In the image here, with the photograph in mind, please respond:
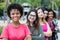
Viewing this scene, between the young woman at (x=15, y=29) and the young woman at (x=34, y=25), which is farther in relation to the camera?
the young woman at (x=34, y=25)

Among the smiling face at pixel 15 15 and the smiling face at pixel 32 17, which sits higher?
the smiling face at pixel 15 15

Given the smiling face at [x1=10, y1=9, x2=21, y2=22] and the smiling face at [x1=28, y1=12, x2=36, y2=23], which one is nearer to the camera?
the smiling face at [x1=10, y1=9, x2=21, y2=22]

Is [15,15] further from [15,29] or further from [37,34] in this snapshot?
[37,34]

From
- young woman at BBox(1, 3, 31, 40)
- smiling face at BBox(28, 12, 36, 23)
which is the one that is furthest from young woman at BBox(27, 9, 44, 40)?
young woman at BBox(1, 3, 31, 40)

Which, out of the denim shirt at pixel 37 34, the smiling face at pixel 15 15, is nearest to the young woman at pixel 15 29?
the smiling face at pixel 15 15

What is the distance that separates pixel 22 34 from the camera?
3.81 m

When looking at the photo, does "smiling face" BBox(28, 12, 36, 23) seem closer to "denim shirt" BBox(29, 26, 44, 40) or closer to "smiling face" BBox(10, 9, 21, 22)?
"denim shirt" BBox(29, 26, 44, 40)

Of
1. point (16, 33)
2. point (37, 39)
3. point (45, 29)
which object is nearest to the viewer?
point (16, 33)

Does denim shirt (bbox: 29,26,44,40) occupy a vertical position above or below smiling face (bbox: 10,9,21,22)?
below

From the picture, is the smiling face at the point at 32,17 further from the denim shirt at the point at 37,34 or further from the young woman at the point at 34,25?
the denim shirt at the point at 37,34

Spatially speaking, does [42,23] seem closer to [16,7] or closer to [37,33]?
[37,33]

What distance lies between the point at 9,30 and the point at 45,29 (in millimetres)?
1901

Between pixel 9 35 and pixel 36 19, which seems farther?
pixel 36 19

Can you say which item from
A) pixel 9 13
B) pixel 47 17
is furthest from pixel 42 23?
pixel 9 13
